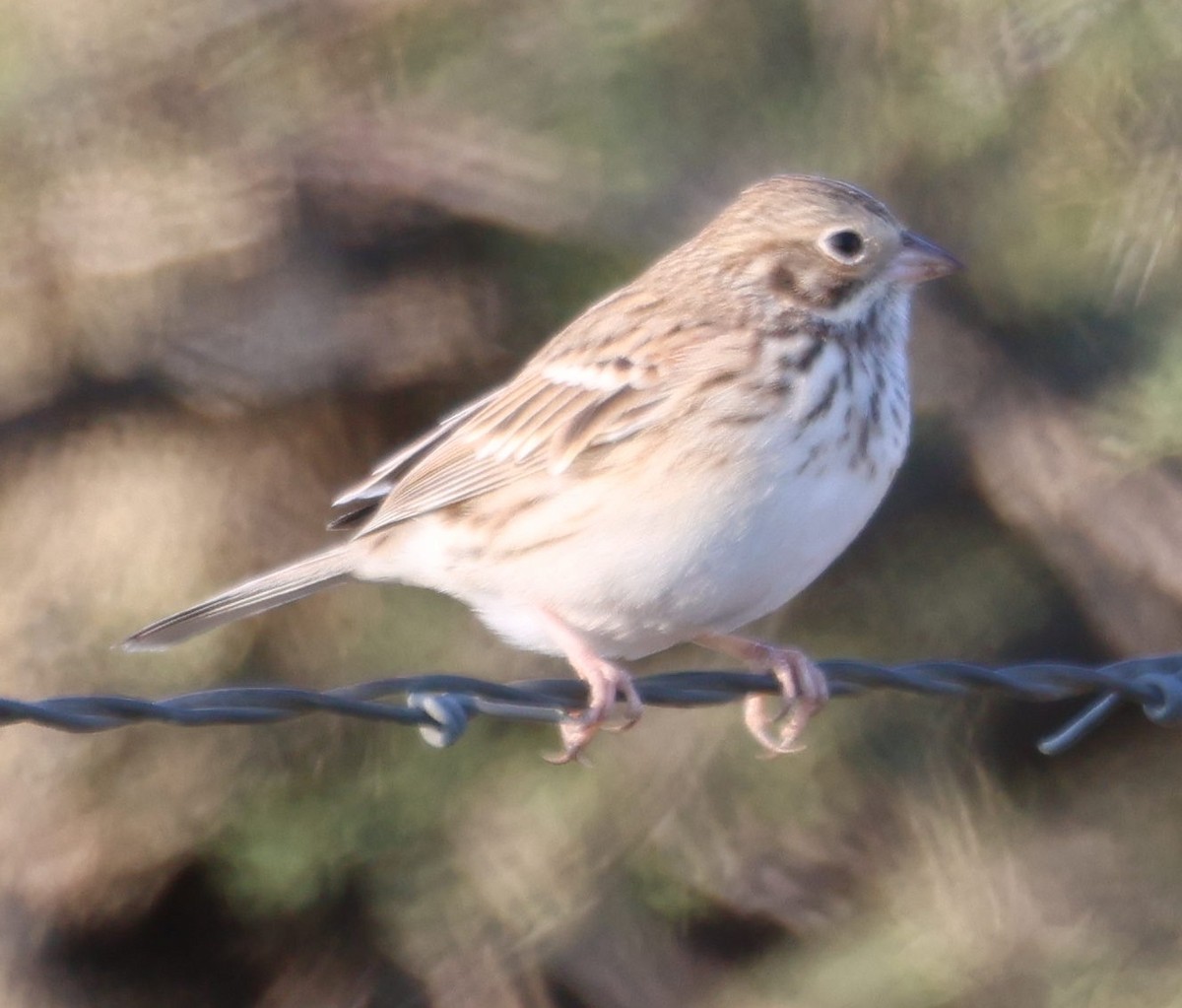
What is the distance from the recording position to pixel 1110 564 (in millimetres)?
5363

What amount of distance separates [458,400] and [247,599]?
155 cm

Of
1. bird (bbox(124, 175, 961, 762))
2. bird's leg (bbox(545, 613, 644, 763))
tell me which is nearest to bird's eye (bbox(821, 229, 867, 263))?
bird (bbox(124, 175, 961, 762))

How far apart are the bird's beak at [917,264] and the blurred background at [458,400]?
1495mm

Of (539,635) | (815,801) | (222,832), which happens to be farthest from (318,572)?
(815,801)

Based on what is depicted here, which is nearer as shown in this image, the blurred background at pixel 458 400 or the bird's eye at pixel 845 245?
the bird's eye at pixel 845 245

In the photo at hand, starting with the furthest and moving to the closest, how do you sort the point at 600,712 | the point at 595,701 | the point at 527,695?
the point at 600,712, the point at 595,701, the point at 527,695

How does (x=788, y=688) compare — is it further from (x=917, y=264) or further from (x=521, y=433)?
(x=917, y=264)

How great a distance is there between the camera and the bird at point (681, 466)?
3.52m

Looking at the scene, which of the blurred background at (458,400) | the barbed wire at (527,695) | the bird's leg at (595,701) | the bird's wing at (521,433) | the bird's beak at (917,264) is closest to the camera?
the barbed wire at (527,695)

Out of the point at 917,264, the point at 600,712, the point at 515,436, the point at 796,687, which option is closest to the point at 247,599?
the point at 515,436

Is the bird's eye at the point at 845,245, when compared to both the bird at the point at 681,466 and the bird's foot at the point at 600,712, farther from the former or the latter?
the bird's foot at the point at 600,712

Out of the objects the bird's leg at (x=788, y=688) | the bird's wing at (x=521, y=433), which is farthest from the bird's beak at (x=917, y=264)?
the bird's leg at (x=788, y=688)

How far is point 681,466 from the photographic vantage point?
3.54m

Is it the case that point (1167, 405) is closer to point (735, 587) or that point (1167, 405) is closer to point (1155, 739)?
point (1155, 739)
